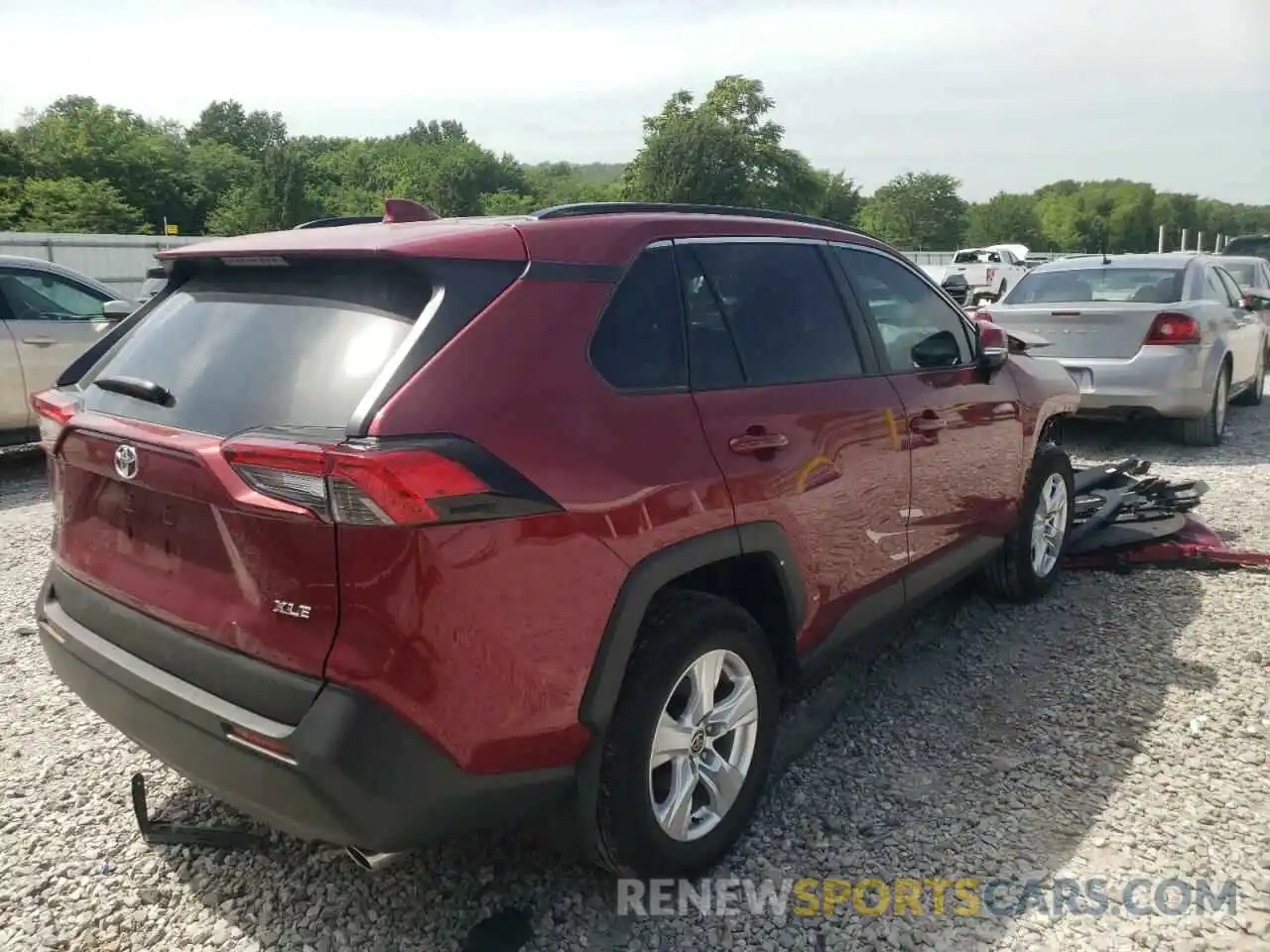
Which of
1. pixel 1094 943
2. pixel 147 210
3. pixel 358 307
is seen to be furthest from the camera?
pixel 147 210

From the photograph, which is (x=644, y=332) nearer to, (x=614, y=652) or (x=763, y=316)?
(x=763, y=316)

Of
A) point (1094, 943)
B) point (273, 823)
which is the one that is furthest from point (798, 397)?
point (273, 823)

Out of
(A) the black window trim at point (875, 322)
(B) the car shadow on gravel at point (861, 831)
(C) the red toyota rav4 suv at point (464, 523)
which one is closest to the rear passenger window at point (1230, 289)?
(B) the car shadow on gravel at point (861, 831)

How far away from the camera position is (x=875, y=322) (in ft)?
11.9

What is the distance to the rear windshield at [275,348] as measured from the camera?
7.20 ft

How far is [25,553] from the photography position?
5.76m

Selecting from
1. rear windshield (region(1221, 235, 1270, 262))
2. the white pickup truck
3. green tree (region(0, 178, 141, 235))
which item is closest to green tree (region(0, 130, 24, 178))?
green tree (region(0, 178, 141, 235))

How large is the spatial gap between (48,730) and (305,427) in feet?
7.52

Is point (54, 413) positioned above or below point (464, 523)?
above

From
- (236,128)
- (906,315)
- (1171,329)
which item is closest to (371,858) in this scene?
(906,315)

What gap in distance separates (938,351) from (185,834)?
3060mm

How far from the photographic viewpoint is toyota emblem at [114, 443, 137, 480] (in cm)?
235

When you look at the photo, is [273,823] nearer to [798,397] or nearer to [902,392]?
[798,397]

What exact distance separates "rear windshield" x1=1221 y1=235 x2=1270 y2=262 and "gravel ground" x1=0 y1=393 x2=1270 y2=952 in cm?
1999
